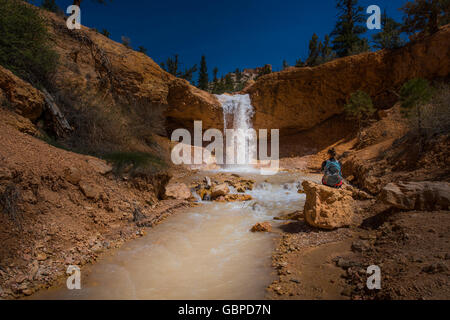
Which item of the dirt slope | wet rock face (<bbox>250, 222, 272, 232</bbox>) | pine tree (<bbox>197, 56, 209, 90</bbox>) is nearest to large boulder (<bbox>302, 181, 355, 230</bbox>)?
wet rock face (<bbox>250, 222, 272, 232</bbox>)

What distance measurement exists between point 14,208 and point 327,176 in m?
5.58

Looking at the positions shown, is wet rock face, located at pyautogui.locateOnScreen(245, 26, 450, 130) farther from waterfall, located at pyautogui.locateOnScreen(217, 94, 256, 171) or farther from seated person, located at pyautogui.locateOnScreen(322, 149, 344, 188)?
seated person, located at pyautogui.locateOnScreen(322, 149, 344, 188)

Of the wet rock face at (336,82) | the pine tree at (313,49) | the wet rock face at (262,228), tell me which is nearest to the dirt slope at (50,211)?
the wet rock face at (262,228)

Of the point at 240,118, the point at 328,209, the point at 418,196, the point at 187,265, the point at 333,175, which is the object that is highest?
the point at 240,118

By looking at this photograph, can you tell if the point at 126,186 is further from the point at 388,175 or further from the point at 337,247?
the point at 388,175

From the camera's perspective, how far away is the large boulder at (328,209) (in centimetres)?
389

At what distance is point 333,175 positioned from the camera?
4859 mm

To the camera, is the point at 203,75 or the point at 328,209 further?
the point at 203,75

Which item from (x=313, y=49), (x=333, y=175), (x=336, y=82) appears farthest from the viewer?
(x=313, y=49)

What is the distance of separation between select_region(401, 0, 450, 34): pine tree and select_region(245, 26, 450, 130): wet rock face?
893mm

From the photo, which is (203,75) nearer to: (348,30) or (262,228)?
(348,30)

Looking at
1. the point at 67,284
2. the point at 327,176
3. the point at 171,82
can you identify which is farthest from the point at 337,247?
the point at 171,82

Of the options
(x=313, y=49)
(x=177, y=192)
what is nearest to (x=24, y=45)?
(x=177, y=192)

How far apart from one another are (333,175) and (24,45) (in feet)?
28.1
